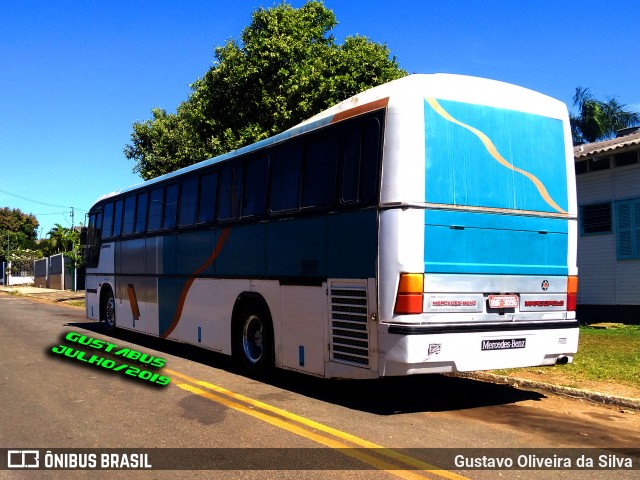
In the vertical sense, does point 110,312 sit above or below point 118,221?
below

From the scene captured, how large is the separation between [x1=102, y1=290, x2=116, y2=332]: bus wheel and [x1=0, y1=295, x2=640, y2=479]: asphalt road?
5.15 metres

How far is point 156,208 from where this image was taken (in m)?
12.8

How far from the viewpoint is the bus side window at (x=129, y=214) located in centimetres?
1400

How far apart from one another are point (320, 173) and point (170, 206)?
17.2 feet

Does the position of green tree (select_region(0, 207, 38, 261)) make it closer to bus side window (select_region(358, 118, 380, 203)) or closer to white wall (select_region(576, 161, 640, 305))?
white wall (select_region(576, 161, 640, 305))

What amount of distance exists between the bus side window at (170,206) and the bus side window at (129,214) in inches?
75.1

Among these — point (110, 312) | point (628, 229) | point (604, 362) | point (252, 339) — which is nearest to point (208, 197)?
point (252, 339)

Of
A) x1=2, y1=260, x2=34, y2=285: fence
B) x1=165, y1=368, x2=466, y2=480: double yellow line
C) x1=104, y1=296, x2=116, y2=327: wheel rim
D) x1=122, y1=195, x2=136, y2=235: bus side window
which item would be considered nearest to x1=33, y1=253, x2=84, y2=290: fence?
x1=2, y1=260, x2=34, y2=285: fence

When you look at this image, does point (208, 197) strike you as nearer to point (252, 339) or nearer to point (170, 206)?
point (170, 206)

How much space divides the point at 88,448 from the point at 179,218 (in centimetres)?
657

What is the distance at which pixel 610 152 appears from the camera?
14883mm

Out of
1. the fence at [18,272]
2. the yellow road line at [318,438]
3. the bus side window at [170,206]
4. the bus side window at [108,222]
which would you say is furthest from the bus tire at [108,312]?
the fence at [18,272]

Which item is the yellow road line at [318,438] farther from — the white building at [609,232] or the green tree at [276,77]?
the green tree at [276,77]

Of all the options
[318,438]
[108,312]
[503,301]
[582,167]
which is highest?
[582,167]
